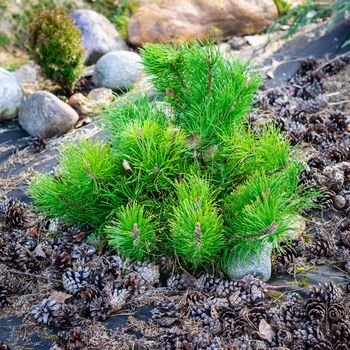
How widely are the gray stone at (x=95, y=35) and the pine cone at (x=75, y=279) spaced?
3.93 metres

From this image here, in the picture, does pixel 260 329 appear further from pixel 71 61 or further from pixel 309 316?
pixel 71 61

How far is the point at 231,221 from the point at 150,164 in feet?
1.51

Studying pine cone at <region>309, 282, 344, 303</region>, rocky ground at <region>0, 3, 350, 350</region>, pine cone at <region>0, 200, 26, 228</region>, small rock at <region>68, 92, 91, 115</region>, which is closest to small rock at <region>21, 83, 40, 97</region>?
small rock at <region>68, 92, 91, 115</region>

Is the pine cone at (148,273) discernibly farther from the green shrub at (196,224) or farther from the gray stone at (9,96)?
the gray stone at (9,96)

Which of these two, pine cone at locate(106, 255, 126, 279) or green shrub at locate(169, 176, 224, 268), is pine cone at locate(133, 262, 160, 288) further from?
green shrub at locate(169, 176, 224, 268)

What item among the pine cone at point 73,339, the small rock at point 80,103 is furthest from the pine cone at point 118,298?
the small rock at point 80,103

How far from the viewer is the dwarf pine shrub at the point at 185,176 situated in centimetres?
254

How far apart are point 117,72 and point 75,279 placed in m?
3.22

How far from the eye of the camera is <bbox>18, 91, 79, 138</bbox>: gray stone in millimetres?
4836

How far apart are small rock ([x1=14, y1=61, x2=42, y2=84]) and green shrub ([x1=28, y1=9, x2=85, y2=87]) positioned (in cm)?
55

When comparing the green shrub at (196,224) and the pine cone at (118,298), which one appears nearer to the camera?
the green shrub at (196,224)

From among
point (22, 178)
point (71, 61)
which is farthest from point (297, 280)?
point (71, 61)

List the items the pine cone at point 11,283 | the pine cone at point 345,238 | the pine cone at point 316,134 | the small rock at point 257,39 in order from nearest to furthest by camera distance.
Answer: the pine cone at point 11,283
the pine cone at point 345,238
the pine cone at point 316,134
the small rock at point 257,39

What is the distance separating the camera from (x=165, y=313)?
261 cm
